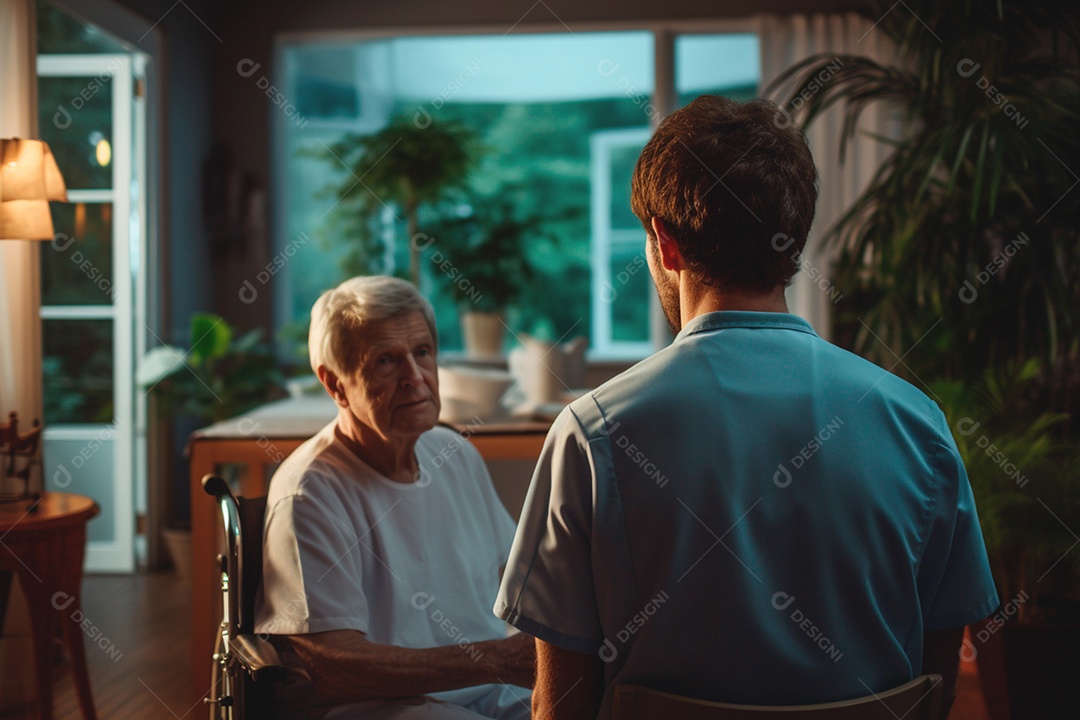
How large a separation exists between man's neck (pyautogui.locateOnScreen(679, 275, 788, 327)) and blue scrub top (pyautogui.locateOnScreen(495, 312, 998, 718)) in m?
0.03

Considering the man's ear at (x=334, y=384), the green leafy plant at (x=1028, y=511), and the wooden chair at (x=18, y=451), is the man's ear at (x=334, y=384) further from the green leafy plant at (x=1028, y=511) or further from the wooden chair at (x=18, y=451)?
the green leafy plant at (x=1028, y=511)

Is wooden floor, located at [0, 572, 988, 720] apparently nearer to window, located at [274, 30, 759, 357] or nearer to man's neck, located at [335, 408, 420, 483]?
man's neck, located at [335, 408, 420, 483]

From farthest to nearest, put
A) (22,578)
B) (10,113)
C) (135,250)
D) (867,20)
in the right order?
(867,20) → (135,250) → (10,113) → (22,578)

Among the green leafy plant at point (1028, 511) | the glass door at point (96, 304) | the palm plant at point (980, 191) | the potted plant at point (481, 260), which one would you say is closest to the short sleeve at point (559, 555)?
the green leafy plant at point (1028, 511)

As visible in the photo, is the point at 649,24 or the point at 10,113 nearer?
the point at 10,113

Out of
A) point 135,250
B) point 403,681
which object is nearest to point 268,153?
point 135,250

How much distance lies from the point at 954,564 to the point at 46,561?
1837mm

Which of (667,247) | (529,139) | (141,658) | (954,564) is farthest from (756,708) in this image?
(529,139)

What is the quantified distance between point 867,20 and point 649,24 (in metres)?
1.16

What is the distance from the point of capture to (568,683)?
0.96 metres

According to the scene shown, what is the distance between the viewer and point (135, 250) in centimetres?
432

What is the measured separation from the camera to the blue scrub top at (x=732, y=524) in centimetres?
90

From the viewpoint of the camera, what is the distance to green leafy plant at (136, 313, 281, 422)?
13.3ft

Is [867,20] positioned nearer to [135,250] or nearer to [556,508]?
[135,250]
